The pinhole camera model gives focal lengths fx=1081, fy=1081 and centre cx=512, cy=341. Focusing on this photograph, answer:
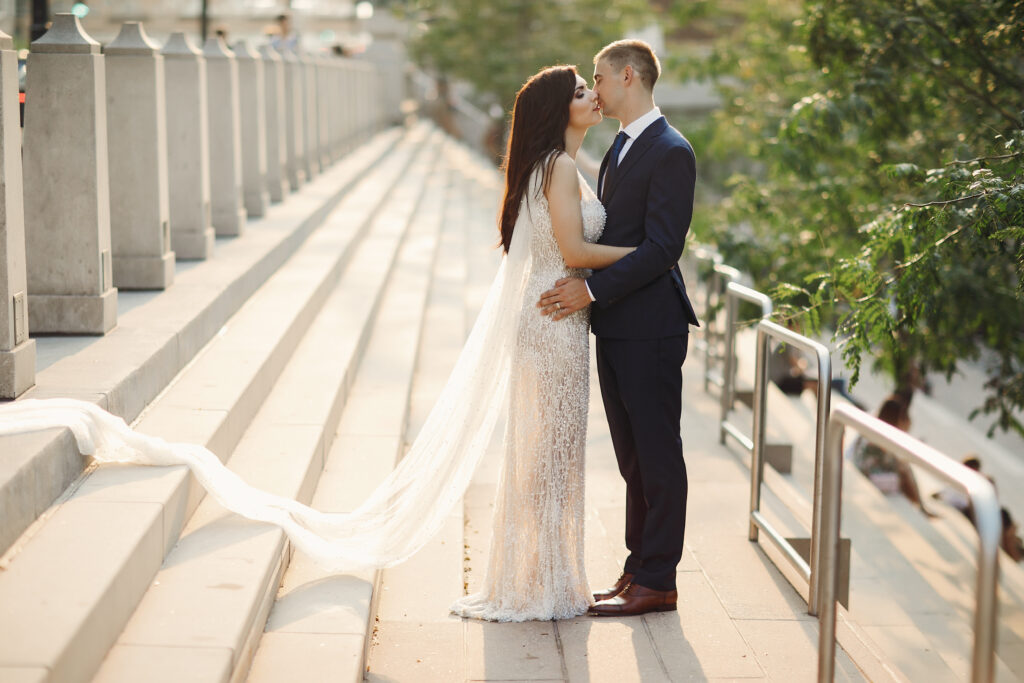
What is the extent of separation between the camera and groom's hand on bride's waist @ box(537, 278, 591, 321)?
4.40 m

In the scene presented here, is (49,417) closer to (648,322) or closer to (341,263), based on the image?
(648,322)

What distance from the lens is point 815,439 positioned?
17.3 feet

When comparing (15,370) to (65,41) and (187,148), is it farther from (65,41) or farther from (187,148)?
(187,148)

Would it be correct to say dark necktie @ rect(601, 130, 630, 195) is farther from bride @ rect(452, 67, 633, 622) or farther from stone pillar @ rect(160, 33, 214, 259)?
stone pillar @ rect(160, 33, 214, 259)

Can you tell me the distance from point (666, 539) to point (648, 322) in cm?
92

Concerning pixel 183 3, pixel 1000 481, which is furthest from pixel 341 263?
pixel 183 3

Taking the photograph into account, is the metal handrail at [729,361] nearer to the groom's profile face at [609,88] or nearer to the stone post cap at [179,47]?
the groom's profile face at [609,88]

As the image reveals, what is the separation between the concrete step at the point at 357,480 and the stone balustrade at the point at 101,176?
1.47 m

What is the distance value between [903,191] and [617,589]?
625 cm

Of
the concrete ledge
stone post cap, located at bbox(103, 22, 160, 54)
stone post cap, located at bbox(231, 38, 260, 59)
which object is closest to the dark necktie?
the concrete ledge

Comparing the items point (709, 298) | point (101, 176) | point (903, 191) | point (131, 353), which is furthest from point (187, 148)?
point (903, 191)

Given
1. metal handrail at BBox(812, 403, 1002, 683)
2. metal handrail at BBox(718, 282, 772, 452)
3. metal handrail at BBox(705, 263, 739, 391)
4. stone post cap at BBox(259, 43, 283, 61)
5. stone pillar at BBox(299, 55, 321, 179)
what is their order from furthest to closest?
stone pillar at BBox(299, 55, 321, 179)
stone post cap at BBox(259, 43, 283, 61)
metal handrail at BBox(705, 263, 739, 391)
metal handrail at BBox(718, 282, 772, 452)
metal handrail at BBox(812, 403, 1002, 683)

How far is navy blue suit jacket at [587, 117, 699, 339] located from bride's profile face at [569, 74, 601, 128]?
0.24 m

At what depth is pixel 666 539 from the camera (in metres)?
4.55
